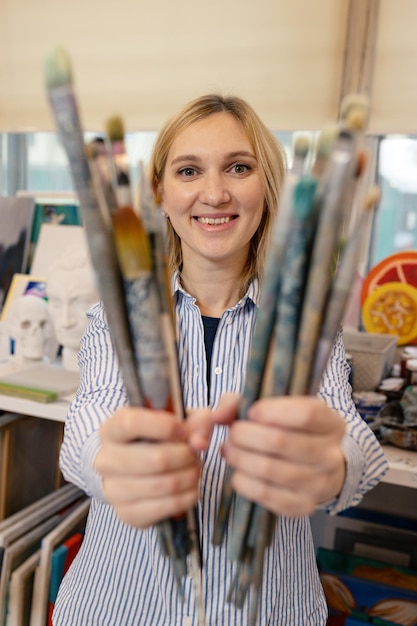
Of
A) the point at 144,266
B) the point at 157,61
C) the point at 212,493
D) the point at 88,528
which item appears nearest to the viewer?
the point at 144,266

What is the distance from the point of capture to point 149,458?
376 millimetres

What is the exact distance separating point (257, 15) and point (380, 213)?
0.77 meters

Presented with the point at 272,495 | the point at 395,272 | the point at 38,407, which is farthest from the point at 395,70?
the point at 272,495

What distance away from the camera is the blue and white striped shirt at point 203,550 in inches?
30.3

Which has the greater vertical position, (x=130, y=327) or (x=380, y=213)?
(x=380, y=213)

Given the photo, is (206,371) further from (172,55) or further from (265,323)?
(172,55)

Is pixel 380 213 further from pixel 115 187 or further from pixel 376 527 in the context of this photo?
pixel 115 187

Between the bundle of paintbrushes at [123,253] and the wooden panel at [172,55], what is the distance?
1533 mm

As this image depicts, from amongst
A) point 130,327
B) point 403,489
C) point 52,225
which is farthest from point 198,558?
point 52,225

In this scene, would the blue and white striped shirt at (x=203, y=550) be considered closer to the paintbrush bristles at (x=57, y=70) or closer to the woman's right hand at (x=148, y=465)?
the woman's right hand at (x=148, y=465)

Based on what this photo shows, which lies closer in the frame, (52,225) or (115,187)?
(115,187)

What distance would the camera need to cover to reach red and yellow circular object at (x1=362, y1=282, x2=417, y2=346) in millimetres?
1395

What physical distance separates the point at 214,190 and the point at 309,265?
49cm

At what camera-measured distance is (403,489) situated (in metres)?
1.56
